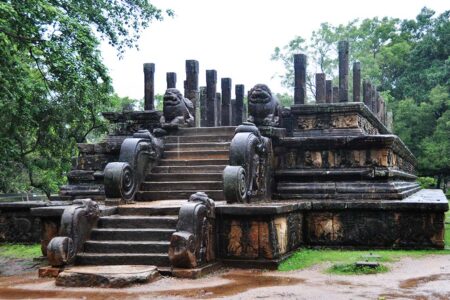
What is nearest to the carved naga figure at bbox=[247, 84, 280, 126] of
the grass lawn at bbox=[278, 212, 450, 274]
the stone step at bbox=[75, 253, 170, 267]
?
the grass lawn at bbox=[278, 212, 450, 274]

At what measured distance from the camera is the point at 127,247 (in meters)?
7.34

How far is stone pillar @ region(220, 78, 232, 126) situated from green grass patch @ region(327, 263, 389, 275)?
8732 millimetres

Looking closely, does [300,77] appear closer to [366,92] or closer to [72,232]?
[72,232]

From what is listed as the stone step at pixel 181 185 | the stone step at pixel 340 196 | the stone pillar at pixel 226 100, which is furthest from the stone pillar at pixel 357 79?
the stone step at pixel 181 185

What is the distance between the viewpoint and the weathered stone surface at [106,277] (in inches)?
247

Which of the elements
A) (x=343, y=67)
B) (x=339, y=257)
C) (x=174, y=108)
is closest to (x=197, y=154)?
(x=174, y=108)

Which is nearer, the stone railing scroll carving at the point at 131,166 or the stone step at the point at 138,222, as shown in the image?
the stone step at the point at 138,222

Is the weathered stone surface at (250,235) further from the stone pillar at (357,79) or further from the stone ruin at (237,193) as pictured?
the stone pillar at (357,79)

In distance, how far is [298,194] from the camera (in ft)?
32.7

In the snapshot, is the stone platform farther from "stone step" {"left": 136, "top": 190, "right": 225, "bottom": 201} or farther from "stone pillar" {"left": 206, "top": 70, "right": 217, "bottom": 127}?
"stone pillar" {"left": 206, "top": 70, "right": 217, "bottom": 127}

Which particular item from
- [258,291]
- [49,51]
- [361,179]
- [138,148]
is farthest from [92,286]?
[361,179]

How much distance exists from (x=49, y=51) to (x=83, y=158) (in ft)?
9.07

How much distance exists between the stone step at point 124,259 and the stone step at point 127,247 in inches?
3.8

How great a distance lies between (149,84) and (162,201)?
4.18 m
